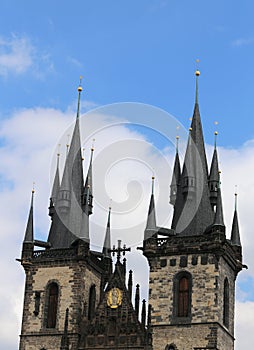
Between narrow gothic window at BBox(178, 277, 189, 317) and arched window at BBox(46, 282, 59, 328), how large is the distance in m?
8.23

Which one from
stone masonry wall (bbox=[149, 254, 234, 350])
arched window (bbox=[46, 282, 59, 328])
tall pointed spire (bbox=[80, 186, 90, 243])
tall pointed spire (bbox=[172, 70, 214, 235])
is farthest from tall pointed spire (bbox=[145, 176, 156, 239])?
arched window (bbox=[46, 282, 59, 328])

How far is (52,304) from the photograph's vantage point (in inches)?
2530

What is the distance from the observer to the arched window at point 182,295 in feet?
199

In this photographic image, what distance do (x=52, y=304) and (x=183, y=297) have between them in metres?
8.77

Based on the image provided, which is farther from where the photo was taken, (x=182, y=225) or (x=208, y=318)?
(x=182, y=225)

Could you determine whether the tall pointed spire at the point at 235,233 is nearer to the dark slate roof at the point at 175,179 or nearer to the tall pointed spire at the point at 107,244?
the dark slate roof at the point at 175,179

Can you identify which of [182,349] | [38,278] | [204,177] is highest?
[204,177]

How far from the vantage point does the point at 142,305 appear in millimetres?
61594

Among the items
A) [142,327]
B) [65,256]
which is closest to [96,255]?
[65,256]

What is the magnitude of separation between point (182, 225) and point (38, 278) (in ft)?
32.6

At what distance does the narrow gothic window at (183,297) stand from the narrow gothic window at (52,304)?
8259 millimetres

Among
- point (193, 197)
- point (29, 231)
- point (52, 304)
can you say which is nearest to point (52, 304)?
point (52, 304)

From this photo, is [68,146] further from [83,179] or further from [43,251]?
[43,251]

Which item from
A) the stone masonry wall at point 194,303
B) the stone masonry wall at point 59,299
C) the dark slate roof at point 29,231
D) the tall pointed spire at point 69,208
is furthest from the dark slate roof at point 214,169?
the dark slate roof at point 29,231
